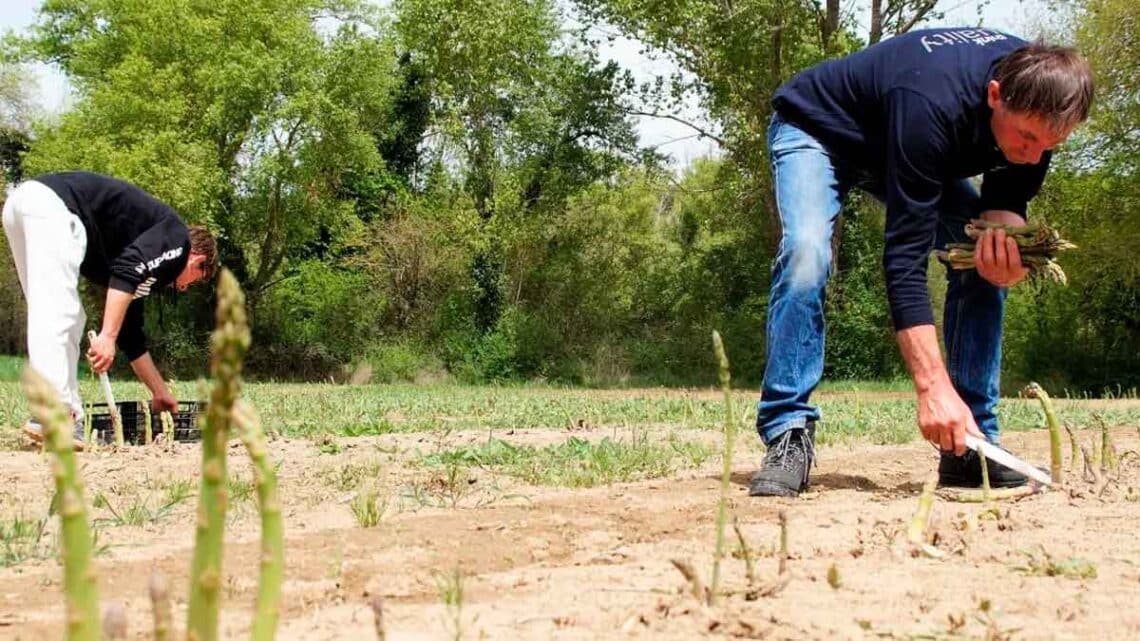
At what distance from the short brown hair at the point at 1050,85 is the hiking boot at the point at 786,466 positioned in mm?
1448

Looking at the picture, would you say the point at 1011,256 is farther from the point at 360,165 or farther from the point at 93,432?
the point at 360,165

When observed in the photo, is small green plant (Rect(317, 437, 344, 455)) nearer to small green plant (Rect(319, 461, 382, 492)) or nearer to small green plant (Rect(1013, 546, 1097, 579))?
small green plant (Rect(319, 461, 382, 492))

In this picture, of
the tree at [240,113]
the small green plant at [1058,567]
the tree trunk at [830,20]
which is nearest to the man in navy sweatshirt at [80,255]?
the small green plant at [1058,567]

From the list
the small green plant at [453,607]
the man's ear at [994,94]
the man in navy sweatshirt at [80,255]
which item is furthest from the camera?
the man in navy sweatshirt at [80,255]

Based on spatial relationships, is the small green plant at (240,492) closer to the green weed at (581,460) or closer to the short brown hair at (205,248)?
the green weed at (581,460)

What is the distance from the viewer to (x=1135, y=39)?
2570cm

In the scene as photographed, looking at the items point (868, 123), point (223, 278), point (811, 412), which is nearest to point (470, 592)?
point (223, 278)

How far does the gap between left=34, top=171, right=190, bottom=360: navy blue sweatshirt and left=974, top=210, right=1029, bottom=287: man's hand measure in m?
4.28

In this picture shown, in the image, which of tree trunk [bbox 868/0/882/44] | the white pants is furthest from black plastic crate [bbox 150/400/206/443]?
tree trunk [bbox 868/0/882/44]

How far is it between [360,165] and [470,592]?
34.9m

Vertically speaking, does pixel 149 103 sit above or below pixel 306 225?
above

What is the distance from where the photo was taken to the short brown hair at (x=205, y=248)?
6.49 metres

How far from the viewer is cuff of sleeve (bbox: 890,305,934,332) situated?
3904mm

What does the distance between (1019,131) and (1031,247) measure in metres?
0.58
